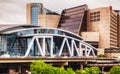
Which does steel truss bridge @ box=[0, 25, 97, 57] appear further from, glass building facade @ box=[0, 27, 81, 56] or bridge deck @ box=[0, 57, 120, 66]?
bridge deck @ box=[0, 57, 120, 66]

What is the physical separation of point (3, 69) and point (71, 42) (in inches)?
2445

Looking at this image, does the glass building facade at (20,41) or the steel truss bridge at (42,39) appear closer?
the glass building facade at (20,41)

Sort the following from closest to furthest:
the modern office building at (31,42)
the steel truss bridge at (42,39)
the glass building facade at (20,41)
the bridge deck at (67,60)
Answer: the bridge deck at (67,60) → the modern office building at (31,42) → the glass building facade at (20,41) → the steel truss bridge at (42,39)

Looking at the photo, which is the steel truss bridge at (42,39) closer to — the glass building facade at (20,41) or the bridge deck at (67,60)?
the glass building facade at (20,41)

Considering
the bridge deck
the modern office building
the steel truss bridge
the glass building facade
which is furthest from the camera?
the steel truss bridge

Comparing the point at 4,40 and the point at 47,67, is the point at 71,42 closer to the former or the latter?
the point at 4,40

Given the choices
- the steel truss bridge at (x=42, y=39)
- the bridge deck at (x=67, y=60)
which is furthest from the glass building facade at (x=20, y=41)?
the bridge deck at (x=67, y=60)

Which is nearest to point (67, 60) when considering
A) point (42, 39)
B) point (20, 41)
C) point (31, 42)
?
point (31, 42)

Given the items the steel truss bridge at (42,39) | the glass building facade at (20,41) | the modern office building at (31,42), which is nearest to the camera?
the modern office building at (31,42)

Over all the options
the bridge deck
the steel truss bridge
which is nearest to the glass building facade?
the steel truss bridge

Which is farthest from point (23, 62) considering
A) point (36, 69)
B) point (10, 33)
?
point (36, 69)

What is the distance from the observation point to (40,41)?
169 metres

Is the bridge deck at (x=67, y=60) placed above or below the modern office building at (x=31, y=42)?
below

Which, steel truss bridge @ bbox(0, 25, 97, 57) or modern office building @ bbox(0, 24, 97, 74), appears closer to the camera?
modern office building @ bbox(0, 24, 97, 74)
